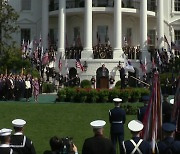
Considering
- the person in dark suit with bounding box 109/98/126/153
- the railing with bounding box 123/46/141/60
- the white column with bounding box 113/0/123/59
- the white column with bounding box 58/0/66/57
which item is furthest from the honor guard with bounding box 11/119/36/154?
the white column with bounding box 58/0/66/57

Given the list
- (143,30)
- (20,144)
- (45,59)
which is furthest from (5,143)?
(143,30)

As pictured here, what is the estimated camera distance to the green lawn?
15867 mm

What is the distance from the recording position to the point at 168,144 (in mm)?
7406

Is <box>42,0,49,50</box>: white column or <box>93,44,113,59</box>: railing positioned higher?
<box>42,0,49,50</box>: white column

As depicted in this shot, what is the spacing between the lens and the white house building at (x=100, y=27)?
145 feet

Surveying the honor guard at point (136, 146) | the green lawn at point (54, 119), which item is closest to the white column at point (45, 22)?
the green lawn at point (54, 119)

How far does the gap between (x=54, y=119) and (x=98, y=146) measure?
1265cm

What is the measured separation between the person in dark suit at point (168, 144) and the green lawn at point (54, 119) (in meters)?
6.09

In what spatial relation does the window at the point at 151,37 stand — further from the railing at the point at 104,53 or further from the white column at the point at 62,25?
the white column at the point at 62,25

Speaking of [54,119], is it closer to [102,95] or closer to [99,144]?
[102,95]

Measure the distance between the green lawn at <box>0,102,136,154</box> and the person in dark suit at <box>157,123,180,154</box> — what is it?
6.09 m

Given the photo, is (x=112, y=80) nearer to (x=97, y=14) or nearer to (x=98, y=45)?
(x=98, y=45)

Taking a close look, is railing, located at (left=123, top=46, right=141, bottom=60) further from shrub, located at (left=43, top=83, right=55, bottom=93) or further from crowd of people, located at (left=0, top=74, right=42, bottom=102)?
crowd of people, located at (left=0, top=74, right=42, bottom=102)

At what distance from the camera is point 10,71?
40094 mm
